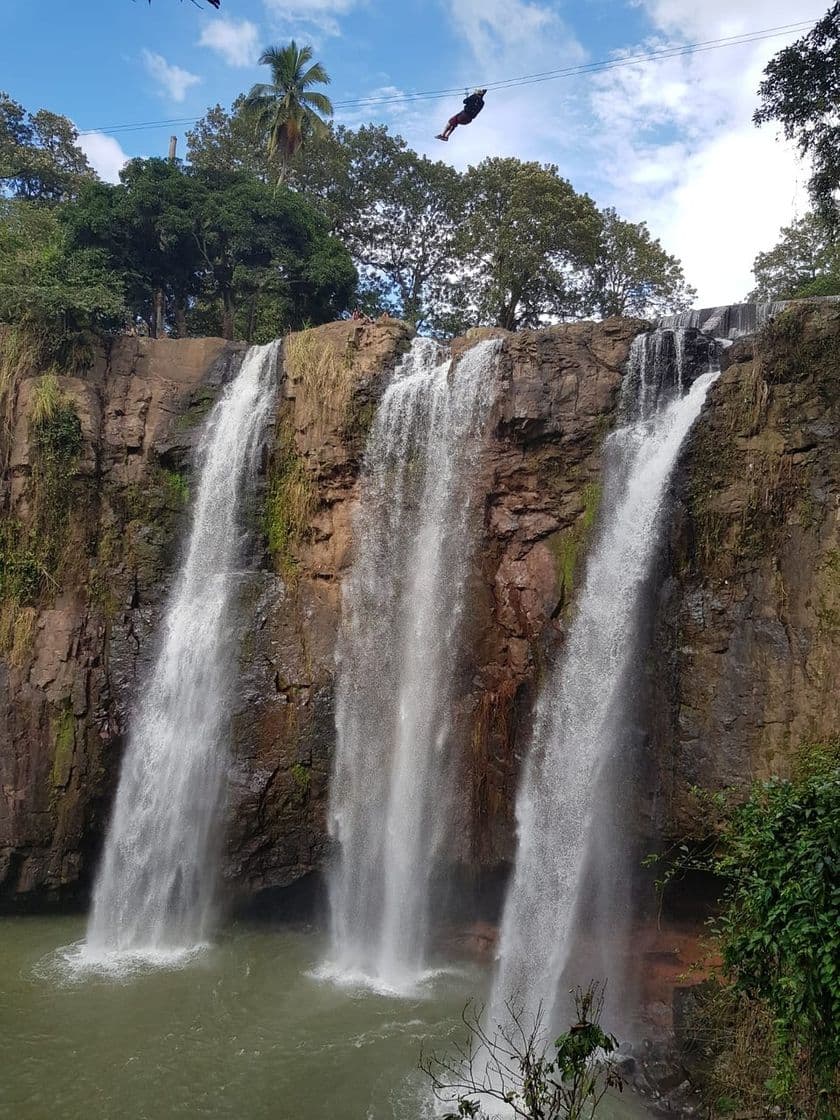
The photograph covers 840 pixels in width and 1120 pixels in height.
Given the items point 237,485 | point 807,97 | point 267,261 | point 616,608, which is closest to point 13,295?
point 237,485

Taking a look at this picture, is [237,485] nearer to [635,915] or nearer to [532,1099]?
[635,915]

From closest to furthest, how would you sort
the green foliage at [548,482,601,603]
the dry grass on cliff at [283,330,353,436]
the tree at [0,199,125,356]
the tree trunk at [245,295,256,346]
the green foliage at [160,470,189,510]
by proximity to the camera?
the green foliage at [548,482,601,603]
the dry grass on cliff at [283,330,353,436]
the green foliage at [160,470,189,510]
the tree at [0,199,125,356]
the tree trunk at [245,295,256,346]

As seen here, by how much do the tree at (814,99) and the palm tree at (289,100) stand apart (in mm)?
18522

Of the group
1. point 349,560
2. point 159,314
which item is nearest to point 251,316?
point 159,314

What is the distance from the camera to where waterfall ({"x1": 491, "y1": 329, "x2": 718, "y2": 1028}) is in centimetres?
1052

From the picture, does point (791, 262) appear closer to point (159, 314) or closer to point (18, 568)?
point (159, 314)

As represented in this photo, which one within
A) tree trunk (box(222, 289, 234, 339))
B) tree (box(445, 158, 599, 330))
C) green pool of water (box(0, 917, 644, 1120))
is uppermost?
tree (box(445, 158, 599, 330))

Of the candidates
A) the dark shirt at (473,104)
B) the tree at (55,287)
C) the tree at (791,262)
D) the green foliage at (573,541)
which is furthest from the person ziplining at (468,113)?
the tree at (791,262)

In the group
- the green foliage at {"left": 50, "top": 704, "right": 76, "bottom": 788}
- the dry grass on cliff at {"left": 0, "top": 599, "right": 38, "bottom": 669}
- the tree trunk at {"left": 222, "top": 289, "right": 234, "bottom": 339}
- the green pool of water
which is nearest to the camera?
the green pool of water

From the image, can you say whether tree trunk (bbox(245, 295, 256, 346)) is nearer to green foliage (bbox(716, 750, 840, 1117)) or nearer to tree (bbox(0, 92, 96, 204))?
tree (bbox(0, 92, 96, 204))

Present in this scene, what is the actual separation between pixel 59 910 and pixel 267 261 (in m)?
17.6

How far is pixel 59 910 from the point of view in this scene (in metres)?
13.2

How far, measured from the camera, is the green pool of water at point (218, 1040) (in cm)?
841

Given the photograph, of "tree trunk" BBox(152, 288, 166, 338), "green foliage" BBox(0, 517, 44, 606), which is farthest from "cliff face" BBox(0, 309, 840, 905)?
"tree trunk" BBox(152, 288, 166, 338)
